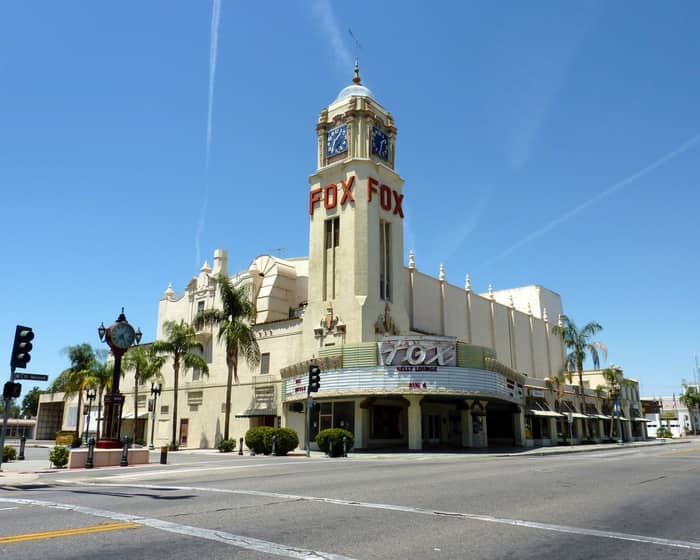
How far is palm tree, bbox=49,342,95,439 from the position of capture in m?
58.1

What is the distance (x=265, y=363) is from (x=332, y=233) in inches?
487

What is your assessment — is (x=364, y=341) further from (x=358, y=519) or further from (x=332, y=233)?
(x=358, y=519)

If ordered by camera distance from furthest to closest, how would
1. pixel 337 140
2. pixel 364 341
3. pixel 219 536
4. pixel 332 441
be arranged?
pixel 337 140 → pixel 364 341 → pixel 332 441 → pixel 219 536

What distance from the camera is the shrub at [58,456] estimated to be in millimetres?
23645

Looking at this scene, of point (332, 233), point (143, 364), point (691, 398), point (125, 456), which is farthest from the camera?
point (691, 398)

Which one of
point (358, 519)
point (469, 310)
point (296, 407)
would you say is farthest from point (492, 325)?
point (358, 519)

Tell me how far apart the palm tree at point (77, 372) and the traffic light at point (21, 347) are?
42375mm

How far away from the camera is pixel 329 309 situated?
44.9 m

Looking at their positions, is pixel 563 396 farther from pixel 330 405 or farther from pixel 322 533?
pixel 322 533

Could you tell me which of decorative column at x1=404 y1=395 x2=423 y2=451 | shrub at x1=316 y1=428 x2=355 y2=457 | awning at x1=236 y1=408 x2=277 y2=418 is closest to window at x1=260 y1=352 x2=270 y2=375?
awning at x1=236 y1=408 x2=277 y2=418

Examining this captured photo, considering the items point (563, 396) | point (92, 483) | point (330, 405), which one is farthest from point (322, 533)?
point (563, 396)

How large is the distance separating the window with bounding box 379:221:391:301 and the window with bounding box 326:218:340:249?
3424mm

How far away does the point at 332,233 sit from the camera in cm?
4703

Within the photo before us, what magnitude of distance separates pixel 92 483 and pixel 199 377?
3876 cm
